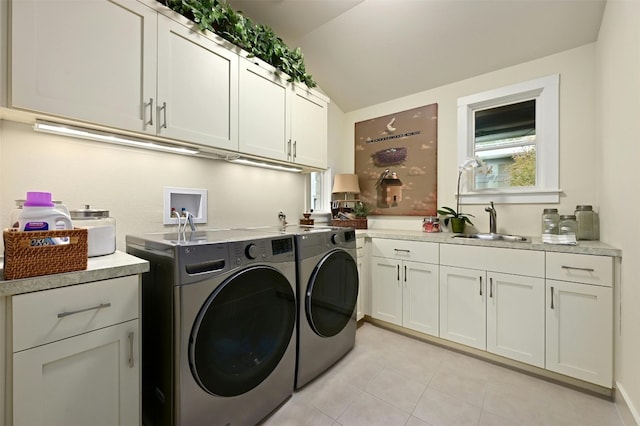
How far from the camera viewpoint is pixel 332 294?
74.2 inches

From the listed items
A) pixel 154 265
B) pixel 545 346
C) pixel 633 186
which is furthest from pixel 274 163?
pixel 545 346

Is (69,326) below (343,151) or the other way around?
below

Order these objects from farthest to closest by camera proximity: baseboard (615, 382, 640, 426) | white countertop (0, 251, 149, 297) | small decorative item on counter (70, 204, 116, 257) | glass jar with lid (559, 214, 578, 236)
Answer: glass jar with lid (559, 214, 578, 236) < baseboard (615, 382, 640, 426) < small decorative item on counter (70, 204, 116, 257) < white countertop (0, 251, 149, 297)

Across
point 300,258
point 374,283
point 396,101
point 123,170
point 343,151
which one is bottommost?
point 374,283

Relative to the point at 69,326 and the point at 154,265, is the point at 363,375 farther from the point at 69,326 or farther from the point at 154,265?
the point at 69,326

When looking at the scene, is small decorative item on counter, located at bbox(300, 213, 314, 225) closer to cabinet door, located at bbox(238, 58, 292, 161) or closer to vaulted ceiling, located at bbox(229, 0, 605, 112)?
cabinet door, located at bbox(238, 58, 292, 161)

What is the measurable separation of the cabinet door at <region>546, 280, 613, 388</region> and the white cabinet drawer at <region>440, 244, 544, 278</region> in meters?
0.14

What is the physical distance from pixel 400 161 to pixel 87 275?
2.77m

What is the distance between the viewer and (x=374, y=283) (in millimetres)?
2559

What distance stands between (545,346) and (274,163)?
7.66ft

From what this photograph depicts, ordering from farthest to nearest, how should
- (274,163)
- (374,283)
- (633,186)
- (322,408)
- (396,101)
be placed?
(396,101)
(374,283)
(274,163)
(322,408)
(633,186)

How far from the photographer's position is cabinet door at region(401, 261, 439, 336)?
7.27 feet

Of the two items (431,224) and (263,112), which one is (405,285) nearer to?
(431,224)

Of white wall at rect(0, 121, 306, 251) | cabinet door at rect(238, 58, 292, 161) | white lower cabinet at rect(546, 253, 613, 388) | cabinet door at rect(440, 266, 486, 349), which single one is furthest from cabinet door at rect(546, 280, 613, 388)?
white wall at rect(0, 121, 306, 251)
